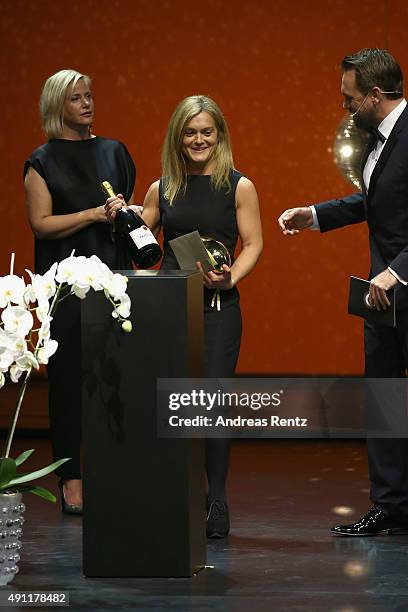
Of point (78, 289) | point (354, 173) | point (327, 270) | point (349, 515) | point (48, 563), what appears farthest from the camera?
point (327, 270)

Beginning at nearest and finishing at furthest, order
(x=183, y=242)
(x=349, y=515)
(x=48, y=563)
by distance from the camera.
→ (x=48, y=563) < (x=183, y=242) < (x=349, y=515)

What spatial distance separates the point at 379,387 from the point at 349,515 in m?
0.61

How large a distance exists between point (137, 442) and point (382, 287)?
3.35ft

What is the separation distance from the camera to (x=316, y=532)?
4.30 metres

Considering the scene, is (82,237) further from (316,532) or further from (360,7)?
(360,7)

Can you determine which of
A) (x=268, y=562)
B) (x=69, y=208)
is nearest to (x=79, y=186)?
(x=69, y=208)

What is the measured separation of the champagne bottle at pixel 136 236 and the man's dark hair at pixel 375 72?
85cm

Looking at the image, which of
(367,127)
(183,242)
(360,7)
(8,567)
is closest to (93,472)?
(8,567)

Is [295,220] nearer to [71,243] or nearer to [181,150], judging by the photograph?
[181,150]

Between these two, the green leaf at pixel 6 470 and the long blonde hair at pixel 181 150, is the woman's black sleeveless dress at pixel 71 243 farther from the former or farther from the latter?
the green leaf at pixel 6 470


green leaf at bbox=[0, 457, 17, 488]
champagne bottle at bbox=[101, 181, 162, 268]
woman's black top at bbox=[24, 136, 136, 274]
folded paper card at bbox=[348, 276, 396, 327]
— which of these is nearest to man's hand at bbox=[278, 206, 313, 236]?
folded paper card at bbox=[348, 276, 396, 327]

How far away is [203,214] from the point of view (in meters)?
4.34

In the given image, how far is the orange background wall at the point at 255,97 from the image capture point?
6.50m

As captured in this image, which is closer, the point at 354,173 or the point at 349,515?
the point at 349,515
